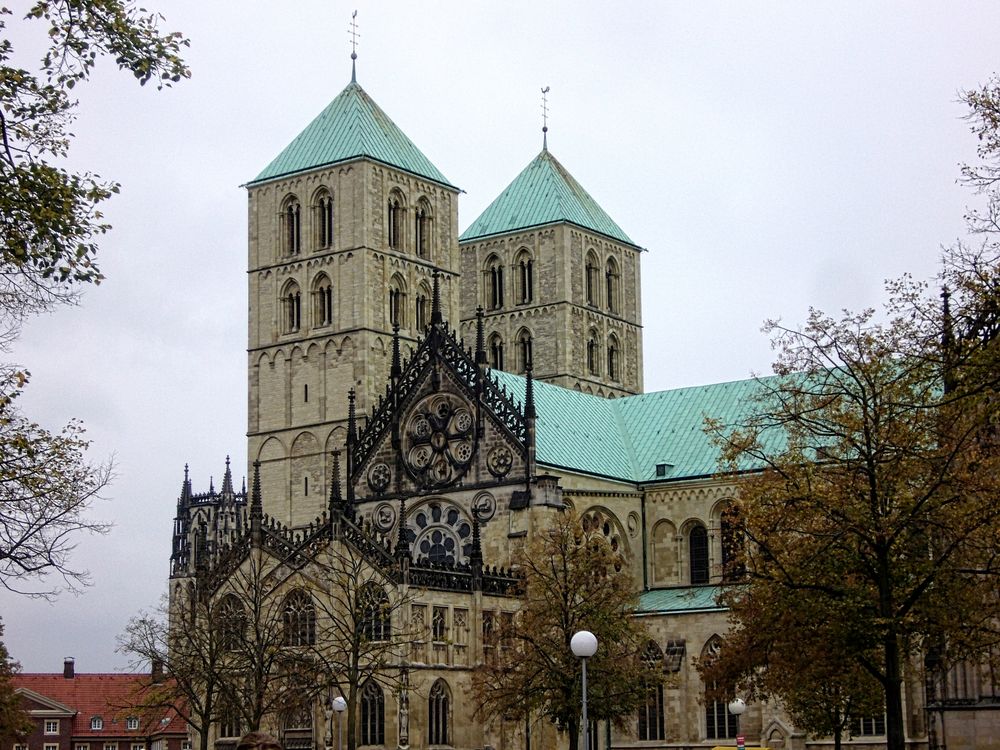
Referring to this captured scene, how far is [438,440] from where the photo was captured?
228 ft

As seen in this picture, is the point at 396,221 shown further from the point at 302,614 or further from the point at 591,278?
the point at 302,614

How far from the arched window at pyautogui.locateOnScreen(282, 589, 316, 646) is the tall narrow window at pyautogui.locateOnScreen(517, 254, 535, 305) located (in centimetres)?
3875

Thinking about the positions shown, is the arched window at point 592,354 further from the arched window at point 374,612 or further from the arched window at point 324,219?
the arched window at point 374,612

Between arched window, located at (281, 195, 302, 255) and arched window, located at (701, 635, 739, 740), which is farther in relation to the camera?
arched window, located at (281, 195, 302, 255)

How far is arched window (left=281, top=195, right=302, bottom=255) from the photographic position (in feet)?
293

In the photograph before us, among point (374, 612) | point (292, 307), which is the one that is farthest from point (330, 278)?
point (374, 612)

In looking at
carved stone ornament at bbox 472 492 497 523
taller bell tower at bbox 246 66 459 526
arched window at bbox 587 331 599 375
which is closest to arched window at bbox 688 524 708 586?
carved stone ornament at bbox 472 492 497 523

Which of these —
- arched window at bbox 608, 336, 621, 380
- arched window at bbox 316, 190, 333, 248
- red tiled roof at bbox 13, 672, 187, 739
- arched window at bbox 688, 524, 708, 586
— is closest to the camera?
arched window at bbox 688, 524, 708, 586

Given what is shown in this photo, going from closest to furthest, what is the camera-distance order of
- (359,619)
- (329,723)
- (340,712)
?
(359,619), (340,712), (329,723)

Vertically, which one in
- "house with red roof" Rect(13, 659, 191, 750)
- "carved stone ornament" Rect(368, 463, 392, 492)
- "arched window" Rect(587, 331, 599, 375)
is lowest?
"house with red roof" Rect(13, 659, 191, 750)

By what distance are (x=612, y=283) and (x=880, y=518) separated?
6671cm

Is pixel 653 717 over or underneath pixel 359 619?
underneath

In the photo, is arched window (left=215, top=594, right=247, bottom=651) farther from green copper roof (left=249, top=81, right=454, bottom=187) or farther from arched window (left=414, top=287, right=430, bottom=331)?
green copper roof (left=249, top=81, right=454, bottom=187)

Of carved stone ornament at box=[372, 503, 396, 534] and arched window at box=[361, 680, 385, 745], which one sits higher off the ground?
carved stone ornament at box=[372, 503, 396, 534]
